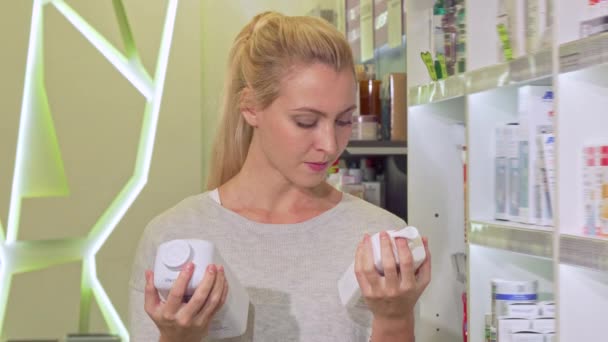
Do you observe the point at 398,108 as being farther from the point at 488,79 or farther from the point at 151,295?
the point at 151,295

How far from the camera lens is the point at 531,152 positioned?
1920mm

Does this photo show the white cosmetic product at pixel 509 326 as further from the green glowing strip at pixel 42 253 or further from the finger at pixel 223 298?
the green glowing strip at pixel 42 253

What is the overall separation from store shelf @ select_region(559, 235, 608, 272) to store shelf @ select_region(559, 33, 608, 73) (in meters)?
0.31

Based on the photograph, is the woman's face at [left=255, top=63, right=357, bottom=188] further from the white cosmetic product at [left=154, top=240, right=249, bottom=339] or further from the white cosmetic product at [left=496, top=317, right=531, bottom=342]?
the white cosmetic product at [left=496, top=317, right=531, bottom=342]

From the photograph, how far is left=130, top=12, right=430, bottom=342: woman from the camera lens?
152 cm

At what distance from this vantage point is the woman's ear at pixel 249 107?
64.1 inches

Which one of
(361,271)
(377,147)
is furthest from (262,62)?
(377,147)

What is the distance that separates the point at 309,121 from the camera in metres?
1.51

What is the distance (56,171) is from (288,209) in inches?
113

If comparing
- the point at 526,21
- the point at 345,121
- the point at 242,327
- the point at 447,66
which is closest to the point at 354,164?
the point at 447,66

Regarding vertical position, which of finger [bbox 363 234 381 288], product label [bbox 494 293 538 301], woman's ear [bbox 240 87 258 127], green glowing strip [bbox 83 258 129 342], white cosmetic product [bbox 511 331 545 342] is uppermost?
woman's ear [bbox 240 87 258 127]

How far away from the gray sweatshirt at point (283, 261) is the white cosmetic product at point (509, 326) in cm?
44

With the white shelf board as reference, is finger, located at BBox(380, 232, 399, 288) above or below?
below

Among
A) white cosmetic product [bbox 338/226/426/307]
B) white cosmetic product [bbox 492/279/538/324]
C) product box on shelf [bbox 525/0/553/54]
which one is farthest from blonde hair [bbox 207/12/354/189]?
white cosmetic product [bbox 492/279/538/324]
